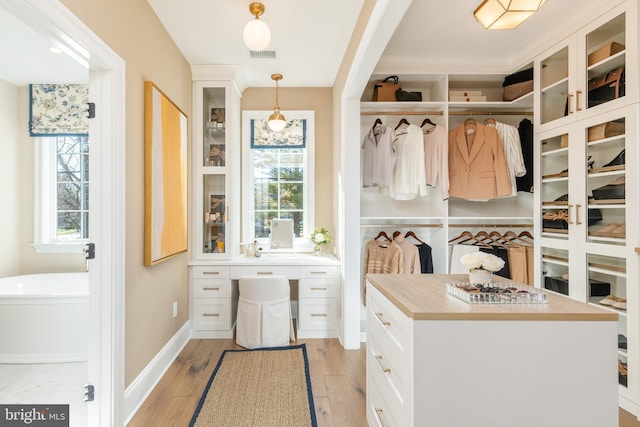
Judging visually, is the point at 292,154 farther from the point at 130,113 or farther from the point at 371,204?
the point at 130,113

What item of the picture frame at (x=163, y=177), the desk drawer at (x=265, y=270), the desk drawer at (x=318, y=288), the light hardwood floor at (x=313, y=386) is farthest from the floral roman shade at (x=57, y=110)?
the desk drawer at (x=318, y=288)

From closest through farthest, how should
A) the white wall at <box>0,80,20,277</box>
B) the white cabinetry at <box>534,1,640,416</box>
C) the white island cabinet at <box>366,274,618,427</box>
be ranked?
the white island cabinet at <box>366,274,618,427</box>, the white cabinetry at <box>534,1,640,416</box>, the white wall at <box>0,80,20,277</box>

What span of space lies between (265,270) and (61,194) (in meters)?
2.60

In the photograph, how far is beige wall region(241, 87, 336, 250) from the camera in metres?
3.97

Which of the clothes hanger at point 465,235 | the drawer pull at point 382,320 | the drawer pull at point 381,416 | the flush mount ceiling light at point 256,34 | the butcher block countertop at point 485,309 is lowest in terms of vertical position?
the drawer pull at point 381,416

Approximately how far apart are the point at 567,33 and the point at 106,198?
3477mm

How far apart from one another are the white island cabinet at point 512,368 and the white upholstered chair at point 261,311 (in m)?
1.98

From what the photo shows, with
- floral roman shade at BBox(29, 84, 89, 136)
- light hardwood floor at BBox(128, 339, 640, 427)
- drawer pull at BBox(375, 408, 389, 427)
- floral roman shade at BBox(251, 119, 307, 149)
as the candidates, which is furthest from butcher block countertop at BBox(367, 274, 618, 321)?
floral roman shade at BBox(29, 84, 89, 136)

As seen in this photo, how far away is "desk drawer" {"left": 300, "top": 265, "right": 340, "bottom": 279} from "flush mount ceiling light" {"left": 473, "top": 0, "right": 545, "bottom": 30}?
233 cm

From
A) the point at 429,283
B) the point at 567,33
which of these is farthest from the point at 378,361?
the point at 567,33

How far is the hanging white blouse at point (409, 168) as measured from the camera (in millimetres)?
3105

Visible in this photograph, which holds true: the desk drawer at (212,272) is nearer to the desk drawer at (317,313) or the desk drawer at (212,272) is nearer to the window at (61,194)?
the desk drawer at (317,313)

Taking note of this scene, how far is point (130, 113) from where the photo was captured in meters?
2.11

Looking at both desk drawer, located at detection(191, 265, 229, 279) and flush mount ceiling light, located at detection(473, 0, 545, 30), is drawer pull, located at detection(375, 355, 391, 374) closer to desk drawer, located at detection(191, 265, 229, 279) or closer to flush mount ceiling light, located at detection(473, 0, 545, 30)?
desk drawer, located at detection(191, 265, 229, 279)
